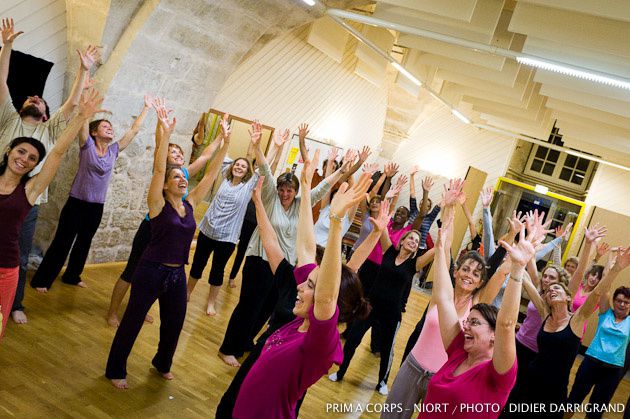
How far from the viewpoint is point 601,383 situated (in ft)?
18.8

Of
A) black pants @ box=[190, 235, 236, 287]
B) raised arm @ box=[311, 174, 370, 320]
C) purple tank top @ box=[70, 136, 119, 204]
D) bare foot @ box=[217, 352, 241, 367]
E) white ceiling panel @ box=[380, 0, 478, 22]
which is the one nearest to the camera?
raised arm @ box=[311, 174, 370, 320]

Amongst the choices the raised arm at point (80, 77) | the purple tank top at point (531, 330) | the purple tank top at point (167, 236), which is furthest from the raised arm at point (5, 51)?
the purple tank top at point (531, 330)

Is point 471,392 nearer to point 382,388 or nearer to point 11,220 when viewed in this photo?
point 11,220

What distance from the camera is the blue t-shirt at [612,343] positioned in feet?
18.4

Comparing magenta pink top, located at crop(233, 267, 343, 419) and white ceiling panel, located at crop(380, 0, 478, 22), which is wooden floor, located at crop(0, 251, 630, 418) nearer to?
magenta pink top, located at crop(233, 267, 343, 419)

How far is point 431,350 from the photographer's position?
11.3 ft

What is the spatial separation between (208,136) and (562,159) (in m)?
9.20

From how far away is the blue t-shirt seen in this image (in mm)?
5617

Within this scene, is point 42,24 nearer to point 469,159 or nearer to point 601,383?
point 601,383

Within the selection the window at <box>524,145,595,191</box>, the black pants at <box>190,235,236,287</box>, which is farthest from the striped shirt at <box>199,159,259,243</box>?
the window at <box>524,145,595,191</box>

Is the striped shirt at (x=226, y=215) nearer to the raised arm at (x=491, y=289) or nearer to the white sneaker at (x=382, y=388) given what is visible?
the white sneaker at (x=382, y=388)

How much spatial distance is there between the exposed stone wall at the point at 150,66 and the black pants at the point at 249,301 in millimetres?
2140

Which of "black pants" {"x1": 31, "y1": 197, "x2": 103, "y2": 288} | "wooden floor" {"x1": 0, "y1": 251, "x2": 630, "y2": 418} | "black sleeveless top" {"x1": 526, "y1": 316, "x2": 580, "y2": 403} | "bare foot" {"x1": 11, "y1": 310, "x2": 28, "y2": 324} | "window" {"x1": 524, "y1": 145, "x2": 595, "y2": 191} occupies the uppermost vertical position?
"window" {"x1": 524, "y1": 145, "x2": 595, "y2": 191}

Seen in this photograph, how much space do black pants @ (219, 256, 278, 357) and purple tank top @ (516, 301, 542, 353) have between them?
6.85 ft
